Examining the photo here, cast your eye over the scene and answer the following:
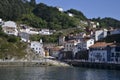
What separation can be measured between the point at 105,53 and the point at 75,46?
23.6 metres

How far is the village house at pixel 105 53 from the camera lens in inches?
3602

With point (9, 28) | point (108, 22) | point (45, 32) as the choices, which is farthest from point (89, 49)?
point (108, 22)

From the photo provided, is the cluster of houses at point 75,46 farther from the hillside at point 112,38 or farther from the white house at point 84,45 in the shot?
the hillside at point 112,38

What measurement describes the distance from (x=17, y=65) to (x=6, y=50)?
5.47 m

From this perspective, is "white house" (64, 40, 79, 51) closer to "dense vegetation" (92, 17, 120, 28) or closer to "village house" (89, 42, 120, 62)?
"village house" (89, 42, 120, 62)

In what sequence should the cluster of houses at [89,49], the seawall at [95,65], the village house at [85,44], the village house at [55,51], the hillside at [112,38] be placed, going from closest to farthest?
the seawall at [95,65] → the cluster of houses at [89,49] → the hillside at [112,38] → the village house at [85,44] → the village house at [55,51]

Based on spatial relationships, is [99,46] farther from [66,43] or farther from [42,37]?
[42,37]

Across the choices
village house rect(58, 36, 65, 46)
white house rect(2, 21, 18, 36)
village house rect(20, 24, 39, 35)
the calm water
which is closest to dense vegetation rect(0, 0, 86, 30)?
village house rect(20, 24, 39, 35)

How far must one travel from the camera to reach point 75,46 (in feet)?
385

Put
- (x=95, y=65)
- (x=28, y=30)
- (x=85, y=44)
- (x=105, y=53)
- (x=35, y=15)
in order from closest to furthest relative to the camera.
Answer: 1. (x=95, y=65)
2. (x=105, y=53)
3. (x=85, y=44)
4. (x=28, y=30)
5. (x=35, y=15)

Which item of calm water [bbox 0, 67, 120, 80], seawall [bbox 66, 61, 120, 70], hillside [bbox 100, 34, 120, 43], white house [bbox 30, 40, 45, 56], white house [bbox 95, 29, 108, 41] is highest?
white house [bbox 95, 29, 108, 41]

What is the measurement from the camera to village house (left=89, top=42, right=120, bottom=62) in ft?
300

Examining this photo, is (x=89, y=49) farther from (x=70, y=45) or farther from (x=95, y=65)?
(x=70, y=45)

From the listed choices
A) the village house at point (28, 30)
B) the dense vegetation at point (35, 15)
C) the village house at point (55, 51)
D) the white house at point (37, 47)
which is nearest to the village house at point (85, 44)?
the village house at point (55, 51)
